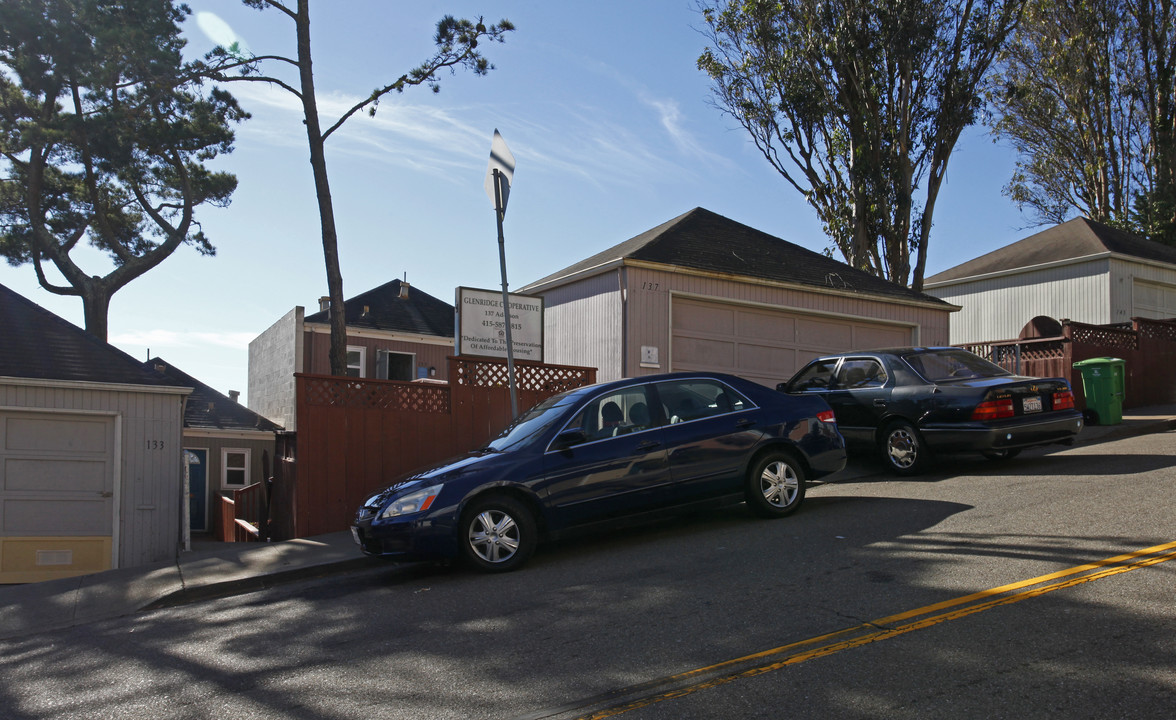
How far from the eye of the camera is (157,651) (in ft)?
19.0

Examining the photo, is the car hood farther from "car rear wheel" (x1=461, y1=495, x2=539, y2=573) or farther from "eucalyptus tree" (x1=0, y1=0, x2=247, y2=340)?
"eucalyptus tree" (x1=0, y1=0, x2=247, y2=340)

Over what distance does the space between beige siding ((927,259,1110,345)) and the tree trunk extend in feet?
61.8

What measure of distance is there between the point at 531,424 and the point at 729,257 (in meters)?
8.88

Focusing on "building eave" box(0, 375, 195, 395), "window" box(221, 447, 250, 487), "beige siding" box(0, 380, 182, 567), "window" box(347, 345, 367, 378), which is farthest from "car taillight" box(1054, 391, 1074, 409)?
"window" box(221, 447, 250, 487)

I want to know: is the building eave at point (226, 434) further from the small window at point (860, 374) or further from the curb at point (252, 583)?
the small window at point (860, 374)

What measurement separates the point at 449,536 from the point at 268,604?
1.52m

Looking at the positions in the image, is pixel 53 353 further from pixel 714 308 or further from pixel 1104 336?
pixel 1104 336

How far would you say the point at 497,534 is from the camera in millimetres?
7273

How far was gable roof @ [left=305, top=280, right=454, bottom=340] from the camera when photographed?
28.5 m

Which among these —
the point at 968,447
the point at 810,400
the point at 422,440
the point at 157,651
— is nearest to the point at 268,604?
the point at 157,651

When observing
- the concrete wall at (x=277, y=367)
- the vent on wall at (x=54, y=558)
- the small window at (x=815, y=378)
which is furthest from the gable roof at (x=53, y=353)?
the concrete wall at (x=277, y=367)

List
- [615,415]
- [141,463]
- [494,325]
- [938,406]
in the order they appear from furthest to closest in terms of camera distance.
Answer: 1. [141,463]
2. [494,325]
3. [938,406]
4. [615,415]

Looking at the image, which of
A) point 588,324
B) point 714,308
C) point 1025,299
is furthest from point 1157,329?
point 588,324

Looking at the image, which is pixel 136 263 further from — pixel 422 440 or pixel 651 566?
pixel 651 566
